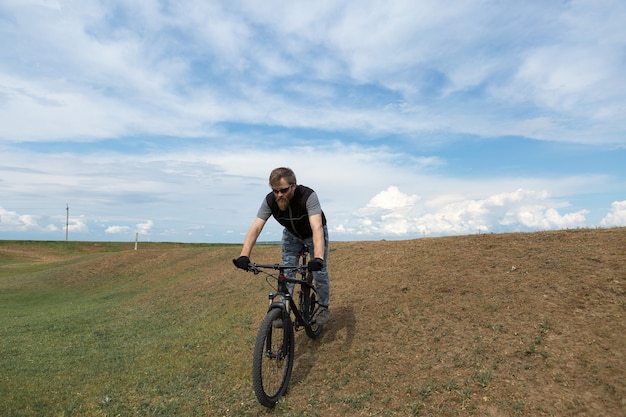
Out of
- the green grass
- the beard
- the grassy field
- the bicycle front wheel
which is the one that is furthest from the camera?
the green grass

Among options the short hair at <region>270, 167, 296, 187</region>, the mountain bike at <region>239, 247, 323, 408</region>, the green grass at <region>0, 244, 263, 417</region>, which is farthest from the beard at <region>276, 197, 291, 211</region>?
the green grass at <region>0, 244, 263, 417</region>

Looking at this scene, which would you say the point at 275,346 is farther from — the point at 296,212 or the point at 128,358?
the point at 128,358

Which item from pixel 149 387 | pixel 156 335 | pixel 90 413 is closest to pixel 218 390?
pixel 149 387

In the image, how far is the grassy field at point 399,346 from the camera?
5984 mm

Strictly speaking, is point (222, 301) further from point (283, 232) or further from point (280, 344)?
point (280, 344)

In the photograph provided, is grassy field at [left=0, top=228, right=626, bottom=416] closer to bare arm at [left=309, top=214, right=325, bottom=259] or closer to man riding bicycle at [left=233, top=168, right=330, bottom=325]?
man riding bicycle at [left=233, top=168, right=330, bottom=325]

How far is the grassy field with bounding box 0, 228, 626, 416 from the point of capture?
5984 mm

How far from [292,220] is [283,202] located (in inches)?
20.5

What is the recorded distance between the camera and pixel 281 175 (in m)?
6.36

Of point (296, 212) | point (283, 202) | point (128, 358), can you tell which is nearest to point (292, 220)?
point (296, 212)

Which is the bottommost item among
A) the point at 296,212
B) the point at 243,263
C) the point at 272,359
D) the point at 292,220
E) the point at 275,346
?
the point at 272,359

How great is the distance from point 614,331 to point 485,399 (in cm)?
281

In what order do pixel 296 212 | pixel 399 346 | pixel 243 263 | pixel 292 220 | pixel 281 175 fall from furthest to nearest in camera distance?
pixel 399 346, pixel 292 220, pixel 296 212, pixel 281 175, pixel 243 263

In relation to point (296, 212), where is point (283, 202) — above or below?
above
